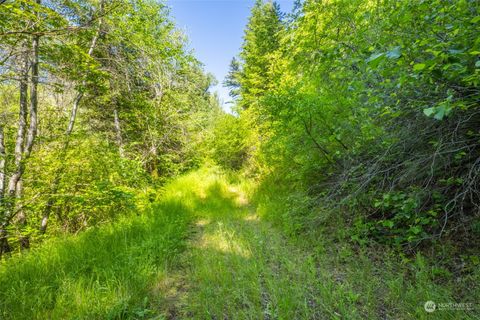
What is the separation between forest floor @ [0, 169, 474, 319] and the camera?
6.06 ft

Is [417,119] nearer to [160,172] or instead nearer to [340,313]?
[340,313]

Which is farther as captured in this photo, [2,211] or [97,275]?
[2,211]

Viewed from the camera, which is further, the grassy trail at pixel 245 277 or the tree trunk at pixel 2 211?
the tree trunk at pixel 2 211

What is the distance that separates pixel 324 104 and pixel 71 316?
3909 mm

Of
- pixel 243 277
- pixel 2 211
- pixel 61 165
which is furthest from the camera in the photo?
pixel 61 165

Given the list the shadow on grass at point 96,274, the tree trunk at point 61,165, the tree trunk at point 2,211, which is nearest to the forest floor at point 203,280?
the shadow on grass at point 96,274

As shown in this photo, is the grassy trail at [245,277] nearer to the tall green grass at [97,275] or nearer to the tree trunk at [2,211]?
the tall green grass at [97,275]

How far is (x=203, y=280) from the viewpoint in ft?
7.91

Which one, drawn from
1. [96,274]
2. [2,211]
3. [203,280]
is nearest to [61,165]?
[2,211]

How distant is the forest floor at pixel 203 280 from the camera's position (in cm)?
185

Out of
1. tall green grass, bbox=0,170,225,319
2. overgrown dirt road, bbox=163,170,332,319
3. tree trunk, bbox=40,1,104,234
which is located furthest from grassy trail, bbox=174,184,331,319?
tree trunk, bbox=40,1,104,234

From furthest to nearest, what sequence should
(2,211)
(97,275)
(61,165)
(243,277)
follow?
1. (61,165)
2. (2,211)
3. (243,277)
4. (97,275)

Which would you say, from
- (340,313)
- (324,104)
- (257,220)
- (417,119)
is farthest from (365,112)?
(257,220)

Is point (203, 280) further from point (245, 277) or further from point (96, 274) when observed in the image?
point (96, 274)
